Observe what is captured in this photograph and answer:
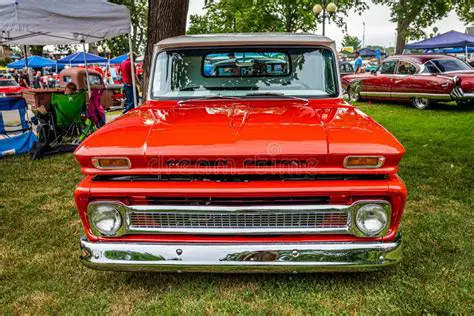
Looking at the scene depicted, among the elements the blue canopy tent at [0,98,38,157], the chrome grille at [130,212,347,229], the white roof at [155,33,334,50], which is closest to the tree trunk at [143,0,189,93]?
the blue canopy tent at [0,98,38,157]

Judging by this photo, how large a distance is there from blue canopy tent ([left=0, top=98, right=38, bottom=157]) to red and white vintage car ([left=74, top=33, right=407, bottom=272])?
17.9 ft

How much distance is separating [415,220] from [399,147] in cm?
191

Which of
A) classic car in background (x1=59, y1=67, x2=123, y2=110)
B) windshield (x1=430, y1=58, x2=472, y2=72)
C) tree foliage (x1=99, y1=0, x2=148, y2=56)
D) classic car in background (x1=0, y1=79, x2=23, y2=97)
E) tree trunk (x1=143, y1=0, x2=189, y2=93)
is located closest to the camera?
tree trunk (x1=143, y1=0, x2=189, y2=93)

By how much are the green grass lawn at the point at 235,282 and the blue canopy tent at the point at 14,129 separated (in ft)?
9.56

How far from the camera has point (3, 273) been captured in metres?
3.08

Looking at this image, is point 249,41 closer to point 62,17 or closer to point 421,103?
point 62,17

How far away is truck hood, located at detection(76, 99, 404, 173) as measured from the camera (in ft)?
7.34

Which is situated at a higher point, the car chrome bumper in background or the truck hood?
the truck hood

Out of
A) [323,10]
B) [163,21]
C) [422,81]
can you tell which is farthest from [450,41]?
[163,21]

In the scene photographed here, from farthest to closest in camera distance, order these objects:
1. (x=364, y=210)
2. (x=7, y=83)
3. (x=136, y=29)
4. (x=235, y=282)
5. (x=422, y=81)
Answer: (x=136, y=29)
(x=7, y=83)
(x=422, y=81)
(x=235, y=282)
(x=364, y=210)

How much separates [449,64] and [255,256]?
35.4 ft

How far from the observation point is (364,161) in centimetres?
225

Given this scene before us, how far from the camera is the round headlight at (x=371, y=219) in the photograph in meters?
2.35

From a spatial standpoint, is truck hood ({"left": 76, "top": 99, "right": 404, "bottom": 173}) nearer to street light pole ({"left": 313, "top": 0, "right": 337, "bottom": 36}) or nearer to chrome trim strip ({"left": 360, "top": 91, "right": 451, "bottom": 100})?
chrome trim strip ({"left": 360, "top": 91, "right": 451, "bottom": 100})
